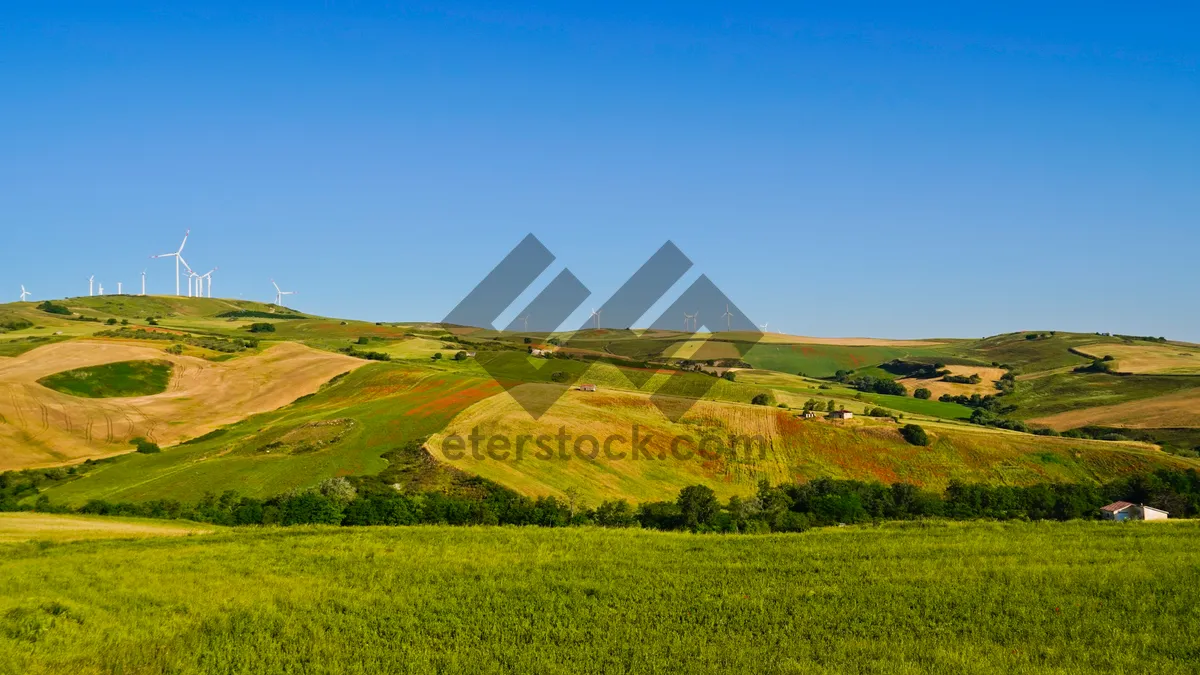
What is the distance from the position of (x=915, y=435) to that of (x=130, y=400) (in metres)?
83.3

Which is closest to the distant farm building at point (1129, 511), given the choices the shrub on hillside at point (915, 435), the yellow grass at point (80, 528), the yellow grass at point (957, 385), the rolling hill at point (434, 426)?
the rolling hill at point (434, 426)

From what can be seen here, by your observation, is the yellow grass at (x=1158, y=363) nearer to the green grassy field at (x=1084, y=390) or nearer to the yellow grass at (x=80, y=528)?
the green grassy field at (x=1084, y=390)

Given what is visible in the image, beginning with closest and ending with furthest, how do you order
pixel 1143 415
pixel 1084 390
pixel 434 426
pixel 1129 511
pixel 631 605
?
1. pixel 631 605
2. pixel 1129 511
3. pixel 434 426
4. pixel 1143 415
5. pixel 1084 390

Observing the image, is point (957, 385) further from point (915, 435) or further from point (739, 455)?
point (739, 455)

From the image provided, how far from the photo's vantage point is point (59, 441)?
8338cm

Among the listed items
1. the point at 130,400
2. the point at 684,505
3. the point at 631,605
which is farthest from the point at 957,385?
the point at 631,605

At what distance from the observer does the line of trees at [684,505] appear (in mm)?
54594

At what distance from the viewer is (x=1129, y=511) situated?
6475 cm

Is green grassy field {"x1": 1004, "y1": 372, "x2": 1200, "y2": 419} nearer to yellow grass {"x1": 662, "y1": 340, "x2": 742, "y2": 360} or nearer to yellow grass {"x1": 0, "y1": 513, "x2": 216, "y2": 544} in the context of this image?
yellow grass {"x1": 662, "y1": 340, "x2": 742, "y2": 360}

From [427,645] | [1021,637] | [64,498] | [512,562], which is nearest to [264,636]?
[427,645]

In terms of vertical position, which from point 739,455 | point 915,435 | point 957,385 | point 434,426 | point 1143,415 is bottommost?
point 739,455

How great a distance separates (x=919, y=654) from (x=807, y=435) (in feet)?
224

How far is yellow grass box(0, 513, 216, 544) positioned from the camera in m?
39.5

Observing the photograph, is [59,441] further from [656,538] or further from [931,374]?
[931,374]
